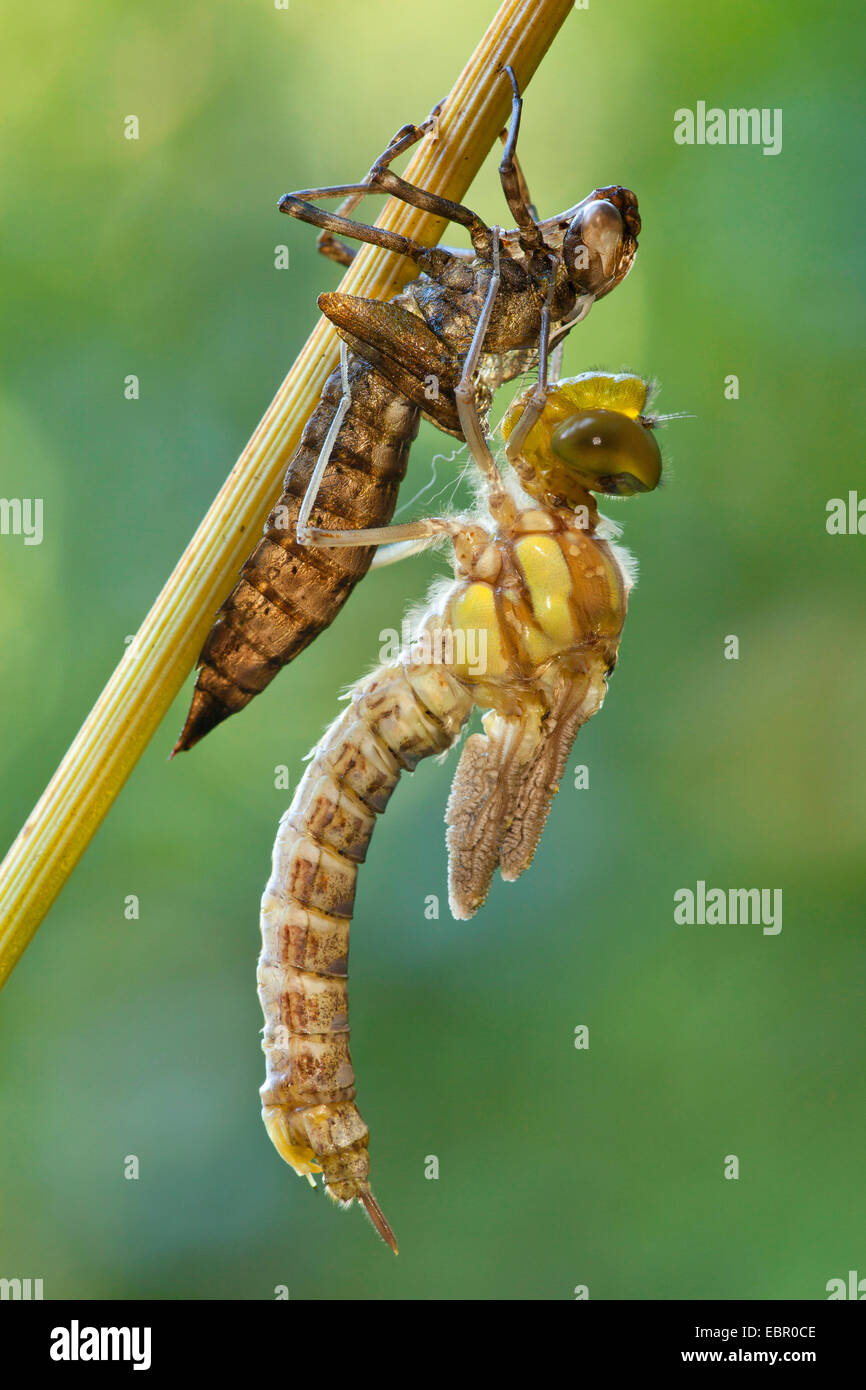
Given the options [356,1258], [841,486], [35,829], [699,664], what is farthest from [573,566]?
[356,1258]

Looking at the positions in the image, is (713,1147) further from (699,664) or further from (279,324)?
(279,324)

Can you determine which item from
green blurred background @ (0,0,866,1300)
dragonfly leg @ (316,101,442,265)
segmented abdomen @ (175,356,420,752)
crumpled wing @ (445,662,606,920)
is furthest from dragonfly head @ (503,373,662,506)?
green blurred background @ (0,0,866,1300)

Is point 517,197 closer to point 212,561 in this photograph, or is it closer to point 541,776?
point 212,561

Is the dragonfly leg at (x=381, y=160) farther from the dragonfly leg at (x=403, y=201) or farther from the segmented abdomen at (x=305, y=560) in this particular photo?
the segmented abdomen at (x=305, y=560)

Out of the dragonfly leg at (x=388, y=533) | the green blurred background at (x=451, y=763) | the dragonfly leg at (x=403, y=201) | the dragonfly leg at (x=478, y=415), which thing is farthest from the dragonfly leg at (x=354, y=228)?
the green blurred background at (x=451, y=763)

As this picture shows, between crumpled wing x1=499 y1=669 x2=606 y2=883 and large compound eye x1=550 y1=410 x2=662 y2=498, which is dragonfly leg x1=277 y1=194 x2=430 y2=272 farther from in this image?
crumpled wing x1=499 y1=669 x2=606 y2=883

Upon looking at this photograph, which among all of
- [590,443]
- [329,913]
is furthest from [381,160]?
[329,913]
